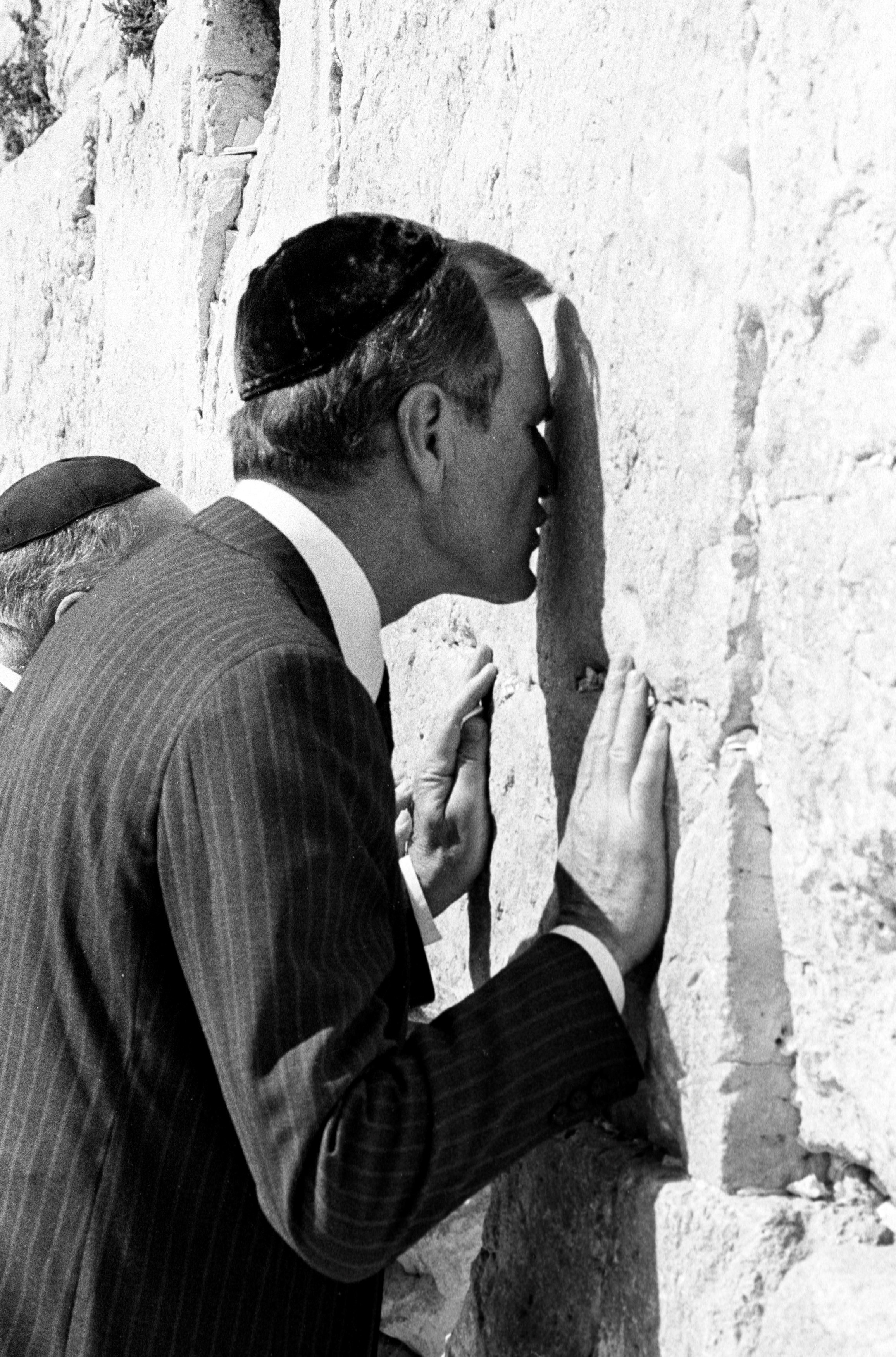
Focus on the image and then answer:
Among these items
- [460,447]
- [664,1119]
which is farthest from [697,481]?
[664,1119]

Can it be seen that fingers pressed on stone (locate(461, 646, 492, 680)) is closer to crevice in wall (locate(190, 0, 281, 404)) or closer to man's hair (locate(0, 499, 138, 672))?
man's hair (locate(0, 499, 138, 672))

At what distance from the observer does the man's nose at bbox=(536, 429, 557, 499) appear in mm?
1917

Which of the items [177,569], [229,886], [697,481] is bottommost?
[229,886]

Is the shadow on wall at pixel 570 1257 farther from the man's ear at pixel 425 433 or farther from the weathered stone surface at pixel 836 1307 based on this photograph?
the man's ear at pixel 425 433

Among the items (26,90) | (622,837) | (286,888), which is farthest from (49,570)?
(26,90)

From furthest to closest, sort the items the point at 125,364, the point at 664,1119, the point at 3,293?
1. the point at 3,293
2. the point at 125,364
3. the point at 664,1119

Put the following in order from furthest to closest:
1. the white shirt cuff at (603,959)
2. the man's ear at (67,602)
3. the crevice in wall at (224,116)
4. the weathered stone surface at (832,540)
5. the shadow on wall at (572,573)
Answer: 1. the crevice in wall at (224,116)
2. the man's ear at (67,602)
3. the shadow on wall at (572,573)
4. the white shirt cuff at (603,959)
5. the weathered stone surface at (832,540)

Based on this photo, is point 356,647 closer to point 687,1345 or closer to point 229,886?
point 229,886

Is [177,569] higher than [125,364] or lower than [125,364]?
higher

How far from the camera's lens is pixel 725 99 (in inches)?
63.6

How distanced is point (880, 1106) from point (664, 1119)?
34 cm

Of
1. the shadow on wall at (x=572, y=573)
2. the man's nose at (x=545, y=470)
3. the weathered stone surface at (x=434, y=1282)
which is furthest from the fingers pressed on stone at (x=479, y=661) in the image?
the weathered stone surface at (x=434, y=1282)

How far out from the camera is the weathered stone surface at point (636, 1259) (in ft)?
5.14

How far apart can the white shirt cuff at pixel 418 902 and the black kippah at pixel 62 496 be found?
105 cm
